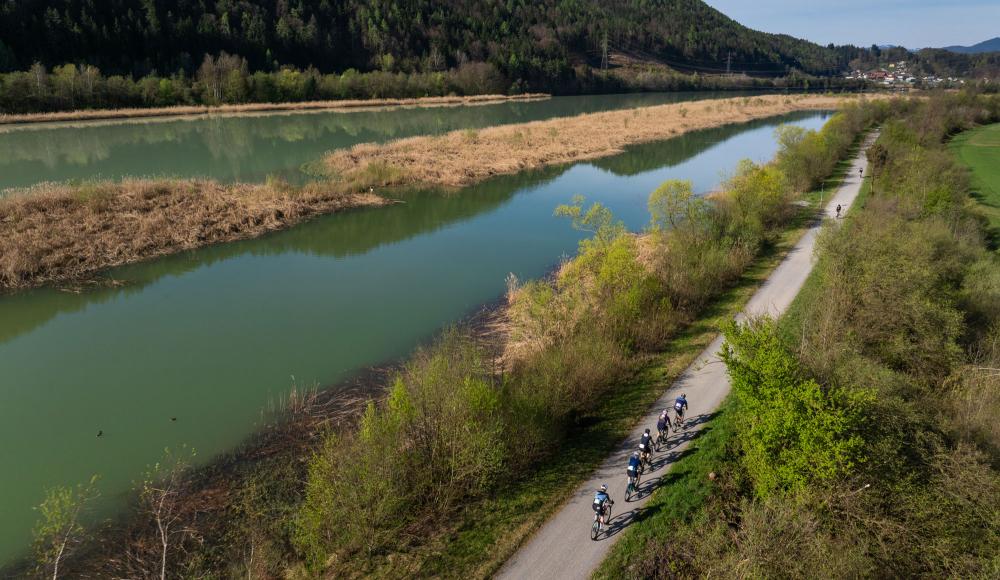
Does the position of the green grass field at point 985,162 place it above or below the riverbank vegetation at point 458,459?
above

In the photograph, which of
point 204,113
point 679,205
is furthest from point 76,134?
point 679,205

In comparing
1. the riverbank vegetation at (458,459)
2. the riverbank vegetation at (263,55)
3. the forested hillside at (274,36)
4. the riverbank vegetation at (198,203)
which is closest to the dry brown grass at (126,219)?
the riverbank vegetation at (198,203)

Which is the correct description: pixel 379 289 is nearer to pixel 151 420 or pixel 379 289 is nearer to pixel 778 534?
pixel 151 420

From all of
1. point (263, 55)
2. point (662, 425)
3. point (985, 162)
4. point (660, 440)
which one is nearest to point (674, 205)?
point (662, 425)

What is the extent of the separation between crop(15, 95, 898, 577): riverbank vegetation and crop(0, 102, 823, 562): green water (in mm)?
3411

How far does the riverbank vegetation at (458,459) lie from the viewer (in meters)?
11.8

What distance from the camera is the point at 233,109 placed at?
8706cm

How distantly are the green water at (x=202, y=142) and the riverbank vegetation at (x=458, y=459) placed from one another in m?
38.6

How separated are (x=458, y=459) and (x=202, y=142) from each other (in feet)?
210

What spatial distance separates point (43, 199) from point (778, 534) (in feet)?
139

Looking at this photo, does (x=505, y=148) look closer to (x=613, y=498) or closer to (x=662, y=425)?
(x=662, y=425)

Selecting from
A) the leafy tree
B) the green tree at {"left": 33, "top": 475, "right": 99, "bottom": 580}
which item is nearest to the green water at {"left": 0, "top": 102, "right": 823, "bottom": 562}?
the green tree at {"left": 33, "top": 475, "right": 99, "bottom": 580}

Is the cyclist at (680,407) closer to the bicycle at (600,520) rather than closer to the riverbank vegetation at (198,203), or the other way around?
the bicycle at (600,520)

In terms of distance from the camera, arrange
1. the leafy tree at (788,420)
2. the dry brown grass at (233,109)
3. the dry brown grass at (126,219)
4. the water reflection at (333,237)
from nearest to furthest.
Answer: the leafy tree at (788,420) < the water reflection at (333,237) < the dry brown grass at (126,219) < the dry brown grass at (233,109)
